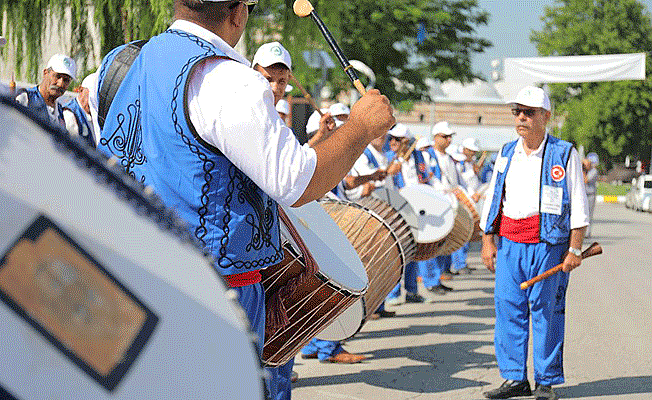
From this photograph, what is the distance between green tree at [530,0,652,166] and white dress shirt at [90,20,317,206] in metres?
59.6

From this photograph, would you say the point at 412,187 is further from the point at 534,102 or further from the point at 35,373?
the point at 35,373

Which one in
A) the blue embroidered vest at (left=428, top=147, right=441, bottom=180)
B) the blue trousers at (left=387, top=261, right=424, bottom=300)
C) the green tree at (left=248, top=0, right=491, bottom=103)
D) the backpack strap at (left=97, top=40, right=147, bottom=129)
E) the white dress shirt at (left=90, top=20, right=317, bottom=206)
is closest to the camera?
the white dress shirt at (left=90, top=20, right=317, bottom=206)

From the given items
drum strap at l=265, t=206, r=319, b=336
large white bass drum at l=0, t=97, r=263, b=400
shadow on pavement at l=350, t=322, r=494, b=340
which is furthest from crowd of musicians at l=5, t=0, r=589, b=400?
shadow on pavement at l=350, t=322, r=494, b=340

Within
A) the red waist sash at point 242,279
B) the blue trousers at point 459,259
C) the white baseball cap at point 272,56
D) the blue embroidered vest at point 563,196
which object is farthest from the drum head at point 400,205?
the blue trousers at point 459,259

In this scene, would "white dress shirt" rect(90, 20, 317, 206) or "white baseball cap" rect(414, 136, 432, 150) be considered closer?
"white dress shirt" rect(90, 20, 317, 206)

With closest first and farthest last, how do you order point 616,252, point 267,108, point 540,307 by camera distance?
point 267,108 → point 540,307 → point 616,252

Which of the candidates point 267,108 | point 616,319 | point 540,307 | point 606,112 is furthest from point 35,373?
point 606,112

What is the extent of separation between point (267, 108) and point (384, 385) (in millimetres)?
4355

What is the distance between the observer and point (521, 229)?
19.7 feet

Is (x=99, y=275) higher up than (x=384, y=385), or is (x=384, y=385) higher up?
(x=99, y=275)

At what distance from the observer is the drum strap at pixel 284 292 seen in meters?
3.02

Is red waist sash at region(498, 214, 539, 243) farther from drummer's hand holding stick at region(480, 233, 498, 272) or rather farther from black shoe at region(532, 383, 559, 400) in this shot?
black shoe at region(532, 383, 559, 400)

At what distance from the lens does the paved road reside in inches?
241

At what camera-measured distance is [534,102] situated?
6.03 meters
